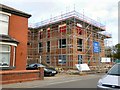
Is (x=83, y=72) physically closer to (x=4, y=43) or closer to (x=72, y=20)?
(x=72, y=20)

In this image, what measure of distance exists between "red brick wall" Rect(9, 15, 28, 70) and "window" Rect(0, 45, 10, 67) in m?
1.69

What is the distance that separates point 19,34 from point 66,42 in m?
11.2

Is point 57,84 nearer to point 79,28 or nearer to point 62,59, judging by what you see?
point 62,59

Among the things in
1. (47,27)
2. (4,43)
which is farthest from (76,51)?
(4,43)

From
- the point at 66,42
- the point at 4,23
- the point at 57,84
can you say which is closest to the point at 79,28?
the point at 66,42

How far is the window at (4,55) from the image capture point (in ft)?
66.8

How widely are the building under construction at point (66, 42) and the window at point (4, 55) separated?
13.3 m

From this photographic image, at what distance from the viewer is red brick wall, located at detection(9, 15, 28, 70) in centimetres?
2272

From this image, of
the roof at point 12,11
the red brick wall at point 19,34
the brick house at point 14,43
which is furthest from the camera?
the red brick wall at point 19,34

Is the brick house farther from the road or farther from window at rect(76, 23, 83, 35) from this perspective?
window at rect(76, 23, 83, 35)

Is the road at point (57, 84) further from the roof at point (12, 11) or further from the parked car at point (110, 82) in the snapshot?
the roof at point (12, 11)

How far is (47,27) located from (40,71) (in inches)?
734

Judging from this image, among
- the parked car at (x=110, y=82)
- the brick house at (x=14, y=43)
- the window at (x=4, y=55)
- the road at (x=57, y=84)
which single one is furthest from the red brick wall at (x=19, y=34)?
the parked car at (x=110, y=82)

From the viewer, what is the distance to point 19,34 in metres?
23.5
